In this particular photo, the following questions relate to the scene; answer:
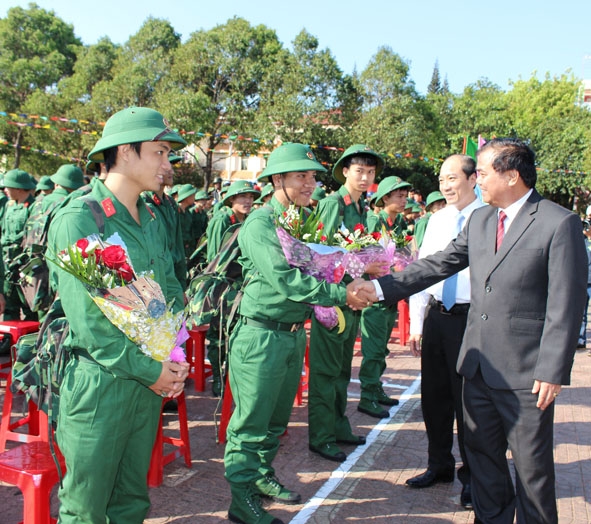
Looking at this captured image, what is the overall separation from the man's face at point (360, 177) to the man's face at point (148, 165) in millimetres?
2557

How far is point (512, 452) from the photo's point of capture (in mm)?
2902

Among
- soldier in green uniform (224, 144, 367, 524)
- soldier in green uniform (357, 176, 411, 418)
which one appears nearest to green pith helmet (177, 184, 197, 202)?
soldier in green uniform (357, 176, 411, 418)

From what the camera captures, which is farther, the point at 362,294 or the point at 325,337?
the point at 325,337

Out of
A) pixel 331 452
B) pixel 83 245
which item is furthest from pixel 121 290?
pixel 331 452

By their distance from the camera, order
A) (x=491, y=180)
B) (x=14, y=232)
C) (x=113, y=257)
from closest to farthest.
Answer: (x=113, y=257) → (x=491, y=180) → (x=14, y=232)

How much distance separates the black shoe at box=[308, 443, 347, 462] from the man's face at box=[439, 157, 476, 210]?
7.01ft

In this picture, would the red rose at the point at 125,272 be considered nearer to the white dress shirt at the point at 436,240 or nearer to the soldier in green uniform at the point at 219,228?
the white dress shirt at the point at 436,240

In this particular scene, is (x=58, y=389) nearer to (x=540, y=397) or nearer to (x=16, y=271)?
(x=540, y=397)

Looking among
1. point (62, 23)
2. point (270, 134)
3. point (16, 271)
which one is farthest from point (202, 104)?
point (62, 23)

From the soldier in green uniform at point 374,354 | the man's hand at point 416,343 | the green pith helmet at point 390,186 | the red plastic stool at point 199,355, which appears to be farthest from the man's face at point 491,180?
the green pith helmet at point 390,186

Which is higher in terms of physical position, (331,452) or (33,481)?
(33,481)

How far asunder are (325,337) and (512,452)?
1.80m

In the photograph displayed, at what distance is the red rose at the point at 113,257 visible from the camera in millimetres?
2129

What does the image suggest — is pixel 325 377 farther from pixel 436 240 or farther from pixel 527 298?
pixel 527 298
